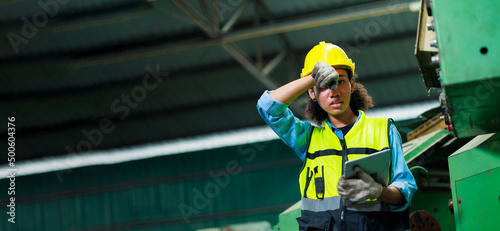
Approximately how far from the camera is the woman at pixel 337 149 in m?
2.39

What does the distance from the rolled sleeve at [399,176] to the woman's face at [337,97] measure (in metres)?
0.23

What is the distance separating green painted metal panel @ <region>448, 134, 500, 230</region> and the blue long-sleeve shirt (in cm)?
38

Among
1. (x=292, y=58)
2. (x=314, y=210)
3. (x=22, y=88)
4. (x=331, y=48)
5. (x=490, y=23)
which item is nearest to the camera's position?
(x=490, y=23)

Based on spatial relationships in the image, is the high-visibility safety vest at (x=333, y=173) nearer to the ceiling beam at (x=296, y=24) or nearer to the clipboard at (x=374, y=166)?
the clipboard at (x=374, y=166)

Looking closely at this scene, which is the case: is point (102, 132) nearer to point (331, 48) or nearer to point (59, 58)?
point (59, 58)

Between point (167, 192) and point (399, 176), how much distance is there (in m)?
Answer: 14.5

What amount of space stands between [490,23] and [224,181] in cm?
1423

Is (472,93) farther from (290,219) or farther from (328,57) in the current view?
(290,219)

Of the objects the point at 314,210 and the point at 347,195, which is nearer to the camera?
the point at 347,195

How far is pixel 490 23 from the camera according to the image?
2.23 m

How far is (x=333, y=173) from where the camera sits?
2500 mm

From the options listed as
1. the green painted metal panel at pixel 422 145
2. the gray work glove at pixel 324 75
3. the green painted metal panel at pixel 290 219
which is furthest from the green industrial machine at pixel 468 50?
the green painted metal panel at pixel 290 219

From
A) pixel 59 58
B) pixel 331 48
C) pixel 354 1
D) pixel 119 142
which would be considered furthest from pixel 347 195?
pixel 119 142

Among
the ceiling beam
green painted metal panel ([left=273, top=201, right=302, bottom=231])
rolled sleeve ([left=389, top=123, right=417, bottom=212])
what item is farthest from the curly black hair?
the ceiling beam
